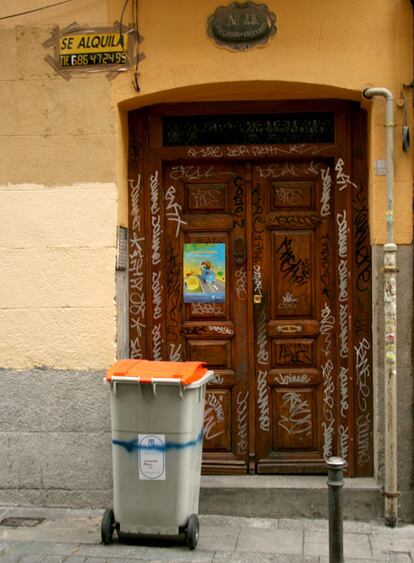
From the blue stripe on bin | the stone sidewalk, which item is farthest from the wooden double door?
the blue stripe on bin

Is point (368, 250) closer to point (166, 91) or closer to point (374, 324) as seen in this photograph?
point (374, 324)

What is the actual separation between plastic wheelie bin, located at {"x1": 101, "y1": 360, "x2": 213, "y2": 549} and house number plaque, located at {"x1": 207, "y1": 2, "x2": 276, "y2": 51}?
8.65 ft

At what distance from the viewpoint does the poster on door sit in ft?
22.2

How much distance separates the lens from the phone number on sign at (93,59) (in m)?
6.43

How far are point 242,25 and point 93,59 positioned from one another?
1221 mm

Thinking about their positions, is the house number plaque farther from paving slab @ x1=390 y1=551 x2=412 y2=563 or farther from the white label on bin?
paving slab @ x1=390 y1=551 x2=412 y2=563

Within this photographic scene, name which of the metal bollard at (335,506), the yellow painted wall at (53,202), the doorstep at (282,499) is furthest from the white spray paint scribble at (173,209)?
the metal bollard at (335,506)

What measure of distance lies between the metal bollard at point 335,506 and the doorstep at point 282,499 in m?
1.66

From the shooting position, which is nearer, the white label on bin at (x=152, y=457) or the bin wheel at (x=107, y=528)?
the white label on bin at (x=152, y=457)

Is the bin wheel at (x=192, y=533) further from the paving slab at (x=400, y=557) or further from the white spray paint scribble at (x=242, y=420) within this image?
the paving slab at (x=400, y=557)

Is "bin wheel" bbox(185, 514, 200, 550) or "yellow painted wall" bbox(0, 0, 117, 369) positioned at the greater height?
"yellow painted wall" bbox(0, 0, 117, 369)

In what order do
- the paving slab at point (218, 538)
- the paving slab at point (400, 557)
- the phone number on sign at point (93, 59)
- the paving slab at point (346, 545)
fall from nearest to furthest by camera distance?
Answer: the paving slab at point (400, 557)
the paving slab at point (346, 545)
the paving slab at point (218, 538)
the phone number on sign at point (93, 59)

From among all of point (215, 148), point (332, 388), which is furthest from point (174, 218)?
point (332, 388)

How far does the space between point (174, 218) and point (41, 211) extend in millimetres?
1101
